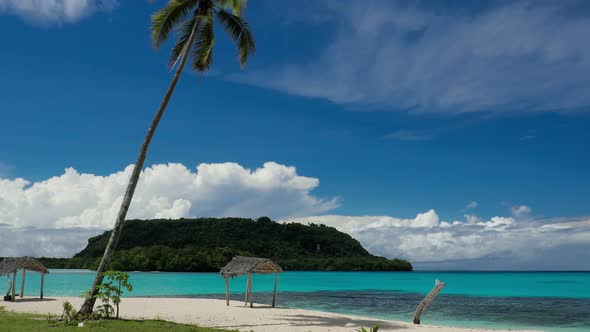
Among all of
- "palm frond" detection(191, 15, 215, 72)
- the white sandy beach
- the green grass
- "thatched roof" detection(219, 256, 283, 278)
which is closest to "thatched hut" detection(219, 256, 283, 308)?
"thatched roof" detection(219, 256, 283, 278)

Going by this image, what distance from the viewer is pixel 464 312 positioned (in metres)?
27.2

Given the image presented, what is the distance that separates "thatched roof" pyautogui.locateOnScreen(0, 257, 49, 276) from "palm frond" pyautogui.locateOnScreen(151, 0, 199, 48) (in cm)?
1445

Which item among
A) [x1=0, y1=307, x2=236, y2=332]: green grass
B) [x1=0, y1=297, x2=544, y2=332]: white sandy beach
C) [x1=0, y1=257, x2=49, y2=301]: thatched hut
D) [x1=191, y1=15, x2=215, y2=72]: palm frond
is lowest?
[x1=0, y1=297, x2=544, y2=332]: white sandy beach

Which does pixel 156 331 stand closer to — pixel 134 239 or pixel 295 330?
pixel 295 330

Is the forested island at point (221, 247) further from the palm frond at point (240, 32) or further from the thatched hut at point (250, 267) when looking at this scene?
the palm frond at point (240, 32)

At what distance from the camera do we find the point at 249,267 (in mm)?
21703

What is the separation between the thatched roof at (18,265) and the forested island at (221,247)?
54582 mm

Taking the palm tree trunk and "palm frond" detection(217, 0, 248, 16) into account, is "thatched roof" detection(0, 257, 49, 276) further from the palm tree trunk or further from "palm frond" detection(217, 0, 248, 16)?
"palm frond" detection(217, 0, 248, 16)

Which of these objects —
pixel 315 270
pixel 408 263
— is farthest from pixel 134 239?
pixel 408 263

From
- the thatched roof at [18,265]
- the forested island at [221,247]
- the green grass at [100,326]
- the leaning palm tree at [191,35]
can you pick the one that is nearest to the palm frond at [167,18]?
the leaning palm tree at [191,35]

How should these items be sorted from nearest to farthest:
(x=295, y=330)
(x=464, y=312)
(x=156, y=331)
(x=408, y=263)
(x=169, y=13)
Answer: (x=156, y=331), (x=295, y=330), (x=169, y=13), (x=464, y=312), (x=408, y=263)

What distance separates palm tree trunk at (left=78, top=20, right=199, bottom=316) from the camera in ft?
49.3

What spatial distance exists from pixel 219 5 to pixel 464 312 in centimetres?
2026

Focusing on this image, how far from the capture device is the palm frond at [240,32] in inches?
666
